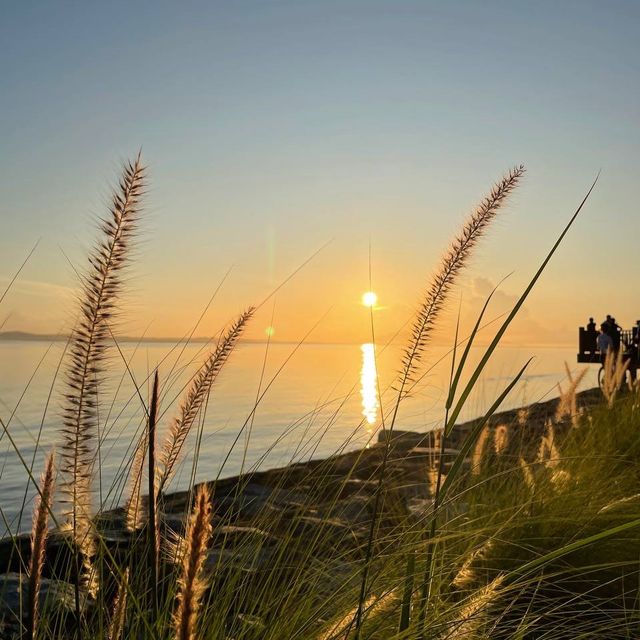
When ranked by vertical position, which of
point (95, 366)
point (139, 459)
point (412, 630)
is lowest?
point (412, 630)

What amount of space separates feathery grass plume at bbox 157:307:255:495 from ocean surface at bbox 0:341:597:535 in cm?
6

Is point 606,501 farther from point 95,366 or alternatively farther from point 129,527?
point 95,366

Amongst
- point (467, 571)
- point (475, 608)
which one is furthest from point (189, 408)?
point (467, 571)

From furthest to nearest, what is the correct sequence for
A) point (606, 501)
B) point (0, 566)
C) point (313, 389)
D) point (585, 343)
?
point (313, 389) < point (585, 343) < point (0, 566) < point (606, 501)

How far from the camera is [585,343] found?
23891 mm

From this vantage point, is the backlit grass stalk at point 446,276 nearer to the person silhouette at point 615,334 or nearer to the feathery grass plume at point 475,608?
the feathery grass plume at point 475,608

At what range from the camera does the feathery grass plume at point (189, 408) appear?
1.78 m

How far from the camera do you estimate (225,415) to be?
1540 cm

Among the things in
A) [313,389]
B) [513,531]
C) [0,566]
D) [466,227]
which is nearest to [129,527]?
[466,227]

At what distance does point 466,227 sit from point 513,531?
199cm

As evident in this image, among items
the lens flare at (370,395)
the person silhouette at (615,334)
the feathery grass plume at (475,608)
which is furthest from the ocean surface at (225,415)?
the person silhouette at (615,334)

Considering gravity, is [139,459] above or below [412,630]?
above

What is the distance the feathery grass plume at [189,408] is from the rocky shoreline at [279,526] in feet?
0.59

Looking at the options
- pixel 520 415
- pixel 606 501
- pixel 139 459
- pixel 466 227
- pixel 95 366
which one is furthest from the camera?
pixel 520 415
